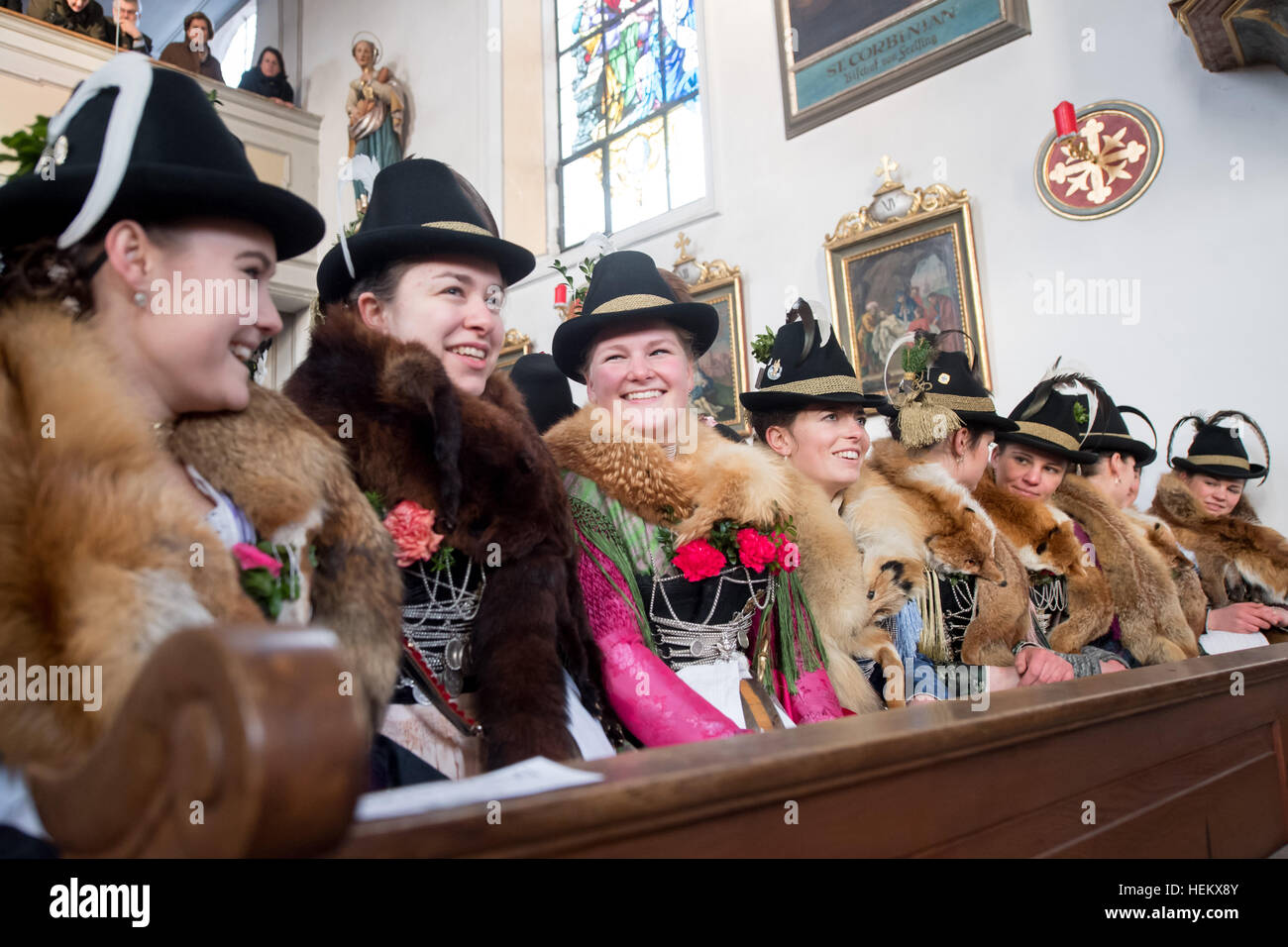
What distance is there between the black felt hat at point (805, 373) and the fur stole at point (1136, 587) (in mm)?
1538

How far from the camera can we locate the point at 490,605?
1.68 metres

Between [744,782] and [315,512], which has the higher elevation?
[315,512]

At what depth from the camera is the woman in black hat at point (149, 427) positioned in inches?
35.8

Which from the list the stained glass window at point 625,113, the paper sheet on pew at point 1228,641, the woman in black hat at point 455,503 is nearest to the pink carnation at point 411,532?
the woman in black hat at point 455,503

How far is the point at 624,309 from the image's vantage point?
233 centimetres

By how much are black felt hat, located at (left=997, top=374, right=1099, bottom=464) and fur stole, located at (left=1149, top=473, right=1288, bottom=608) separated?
1.35m

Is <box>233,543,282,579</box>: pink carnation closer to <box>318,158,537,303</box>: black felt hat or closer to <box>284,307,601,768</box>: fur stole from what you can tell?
<box>284,307,601,768</box>: fur stole

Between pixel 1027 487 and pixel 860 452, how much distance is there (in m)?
1.27

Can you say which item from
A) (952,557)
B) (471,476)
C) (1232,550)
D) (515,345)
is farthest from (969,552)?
(515,345)

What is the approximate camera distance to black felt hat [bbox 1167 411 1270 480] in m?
4.78

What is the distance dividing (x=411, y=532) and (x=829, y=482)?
1621 mm

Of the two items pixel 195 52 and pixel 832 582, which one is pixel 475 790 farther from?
pixel 195 52
